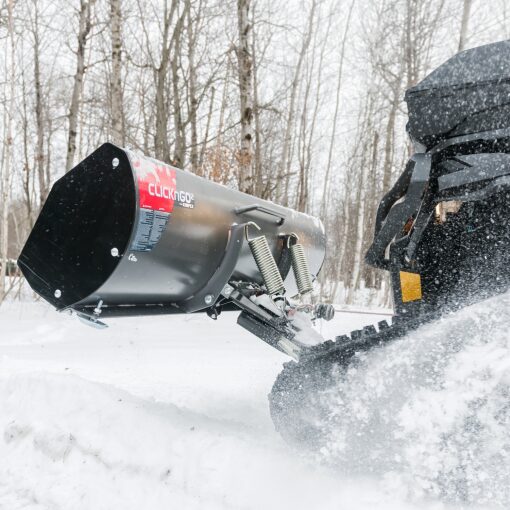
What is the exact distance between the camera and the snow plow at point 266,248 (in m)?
1.94

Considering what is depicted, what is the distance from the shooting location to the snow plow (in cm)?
194

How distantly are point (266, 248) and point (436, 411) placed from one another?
1007 millimetres

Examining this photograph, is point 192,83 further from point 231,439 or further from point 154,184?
point 231,439

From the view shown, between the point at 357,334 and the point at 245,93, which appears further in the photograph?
the point at 245,93

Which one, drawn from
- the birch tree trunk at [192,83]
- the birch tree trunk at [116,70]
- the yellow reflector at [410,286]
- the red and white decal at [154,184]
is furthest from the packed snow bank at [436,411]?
the birch tree trunk at [192,83]

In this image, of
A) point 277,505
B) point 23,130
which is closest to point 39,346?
point 277,505

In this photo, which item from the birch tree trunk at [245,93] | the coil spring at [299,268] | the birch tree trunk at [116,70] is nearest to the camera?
the coil spring at [299,268]

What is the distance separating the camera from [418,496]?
169cm

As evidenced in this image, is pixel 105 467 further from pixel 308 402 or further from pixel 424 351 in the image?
pixel 424 351

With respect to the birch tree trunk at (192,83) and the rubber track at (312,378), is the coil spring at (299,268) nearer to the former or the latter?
the rubber track at (312,378)

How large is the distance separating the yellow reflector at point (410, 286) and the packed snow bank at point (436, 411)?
19cm

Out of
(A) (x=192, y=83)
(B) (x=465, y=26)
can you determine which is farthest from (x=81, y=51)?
(B) (x=465, y=26)

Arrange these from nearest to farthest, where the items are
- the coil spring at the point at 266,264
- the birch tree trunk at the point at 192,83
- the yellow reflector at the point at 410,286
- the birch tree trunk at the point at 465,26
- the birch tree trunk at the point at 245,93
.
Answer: the yellow reflector at the point at 410,286 → the coil spring at the point at 266,264 → the birch tree trunk at the point at 245,93 → the birch tree trunk at the point at 465,26 → the birch tree trunk at the point at 192,83

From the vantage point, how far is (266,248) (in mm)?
2361
